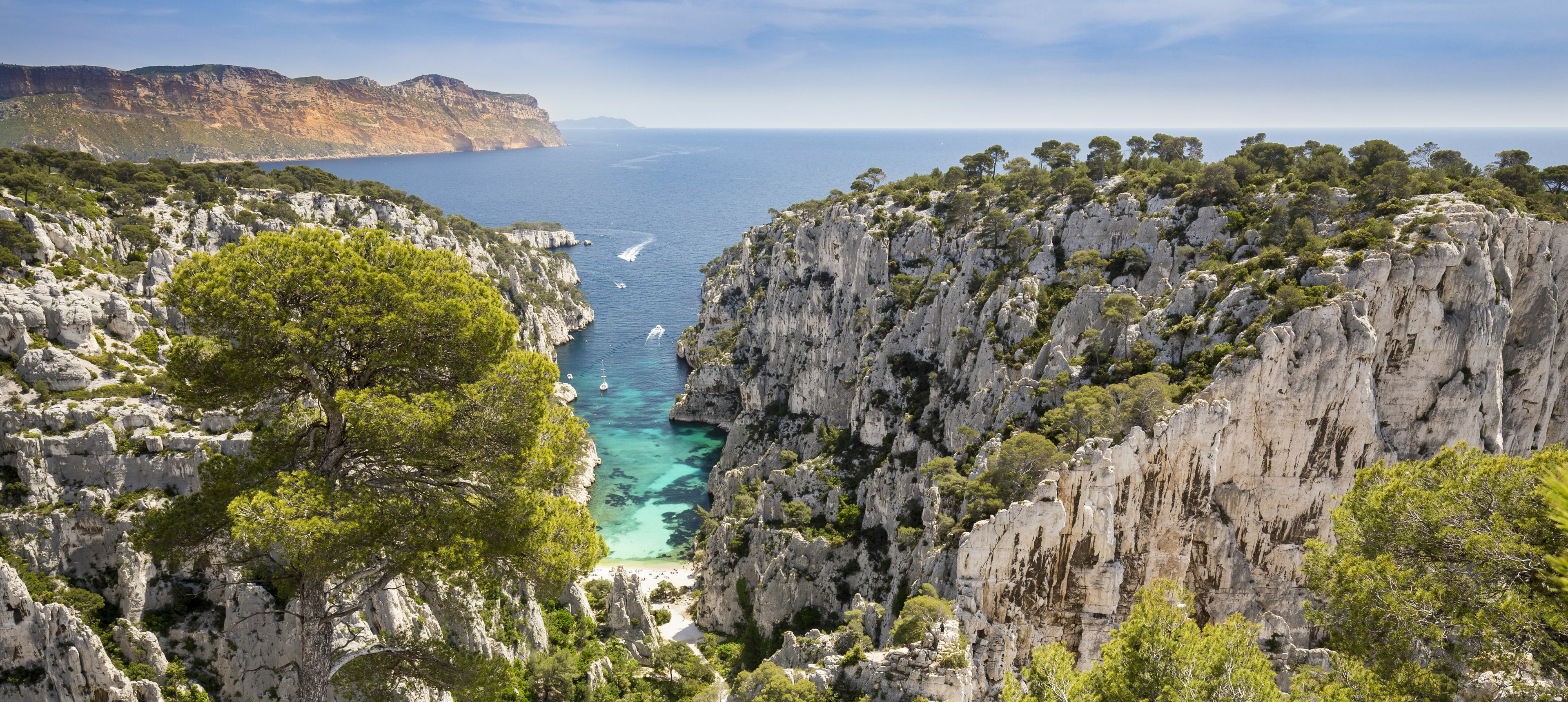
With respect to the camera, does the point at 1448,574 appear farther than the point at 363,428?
Yes

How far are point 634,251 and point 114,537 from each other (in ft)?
442

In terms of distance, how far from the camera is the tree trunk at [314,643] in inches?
465

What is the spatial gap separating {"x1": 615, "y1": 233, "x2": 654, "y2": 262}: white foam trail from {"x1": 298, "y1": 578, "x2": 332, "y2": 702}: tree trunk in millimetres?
136835

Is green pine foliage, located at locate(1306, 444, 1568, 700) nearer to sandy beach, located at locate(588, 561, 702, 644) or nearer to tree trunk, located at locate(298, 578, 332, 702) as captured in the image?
tree trunk, located at locate(298, 578, 332, 702)

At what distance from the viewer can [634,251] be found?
15188 centimetres

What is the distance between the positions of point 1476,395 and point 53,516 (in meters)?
52.1

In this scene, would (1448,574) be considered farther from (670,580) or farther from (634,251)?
(634,251)

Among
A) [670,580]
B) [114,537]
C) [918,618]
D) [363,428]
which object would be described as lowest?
[670,580]

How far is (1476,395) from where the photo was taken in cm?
2947

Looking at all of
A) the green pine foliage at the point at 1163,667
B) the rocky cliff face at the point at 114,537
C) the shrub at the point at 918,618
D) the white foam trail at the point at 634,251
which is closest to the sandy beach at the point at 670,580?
the rocky cliff face at the point at 114,537

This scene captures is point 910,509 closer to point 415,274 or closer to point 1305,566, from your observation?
point 1305,566

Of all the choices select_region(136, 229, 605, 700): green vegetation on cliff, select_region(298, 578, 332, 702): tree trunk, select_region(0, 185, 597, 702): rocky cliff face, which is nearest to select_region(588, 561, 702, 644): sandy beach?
select_region(0, 185, 597, 702): rocky cliff face

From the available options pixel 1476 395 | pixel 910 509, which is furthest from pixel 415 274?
pixel 1476 395

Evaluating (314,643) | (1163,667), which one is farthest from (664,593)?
(1163,667)
